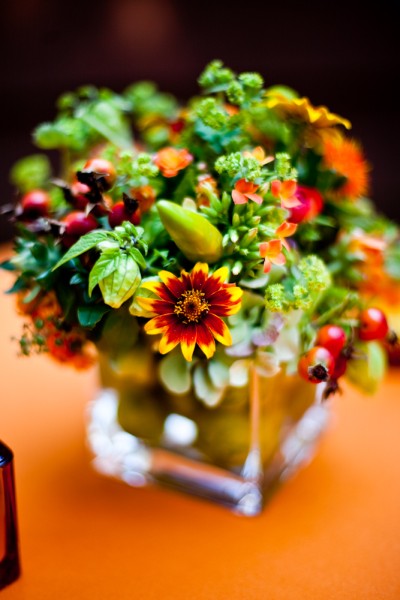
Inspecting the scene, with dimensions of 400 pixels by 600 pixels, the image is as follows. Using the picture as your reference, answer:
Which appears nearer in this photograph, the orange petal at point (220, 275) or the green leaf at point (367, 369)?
the orange petal at point (220, 275)

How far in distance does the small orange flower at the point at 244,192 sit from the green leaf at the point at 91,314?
0.14 m

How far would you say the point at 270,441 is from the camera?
2.18 feet

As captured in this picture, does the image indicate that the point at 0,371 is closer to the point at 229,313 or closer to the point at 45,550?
the point at 45,550

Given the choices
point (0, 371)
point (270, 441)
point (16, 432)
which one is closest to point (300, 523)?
point (270, 441)

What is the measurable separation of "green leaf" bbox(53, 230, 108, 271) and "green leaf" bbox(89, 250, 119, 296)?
0.6 inches

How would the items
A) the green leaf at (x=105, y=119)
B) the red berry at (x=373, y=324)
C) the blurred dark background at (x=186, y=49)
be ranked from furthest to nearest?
the blurred dark background at (x=186, y=49)
the green leaf at (x=105, y=119)
the red berry at (x=373, y=324)

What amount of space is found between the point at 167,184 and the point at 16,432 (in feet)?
1.19

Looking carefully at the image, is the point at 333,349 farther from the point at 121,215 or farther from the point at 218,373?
the point at 121,215

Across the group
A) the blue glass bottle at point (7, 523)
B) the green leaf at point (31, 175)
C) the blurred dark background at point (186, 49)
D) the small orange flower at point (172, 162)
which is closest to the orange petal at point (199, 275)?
the small orange flower at point (172, 162)

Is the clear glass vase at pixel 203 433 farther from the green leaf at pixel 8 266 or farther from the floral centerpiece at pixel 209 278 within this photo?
the green leaf at pixel 8 266

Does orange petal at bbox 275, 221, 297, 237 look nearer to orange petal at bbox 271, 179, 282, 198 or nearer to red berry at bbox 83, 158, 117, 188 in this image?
orange petal at bbox 271, 179, 282, 198

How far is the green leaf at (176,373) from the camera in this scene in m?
0.56

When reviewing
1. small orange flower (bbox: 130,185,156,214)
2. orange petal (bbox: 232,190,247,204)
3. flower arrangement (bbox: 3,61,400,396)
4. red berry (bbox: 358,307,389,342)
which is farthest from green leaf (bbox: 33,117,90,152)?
red berry (bbox: 358,307,389,342)

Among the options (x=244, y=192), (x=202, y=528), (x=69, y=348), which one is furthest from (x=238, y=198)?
(x=202, y=528)
